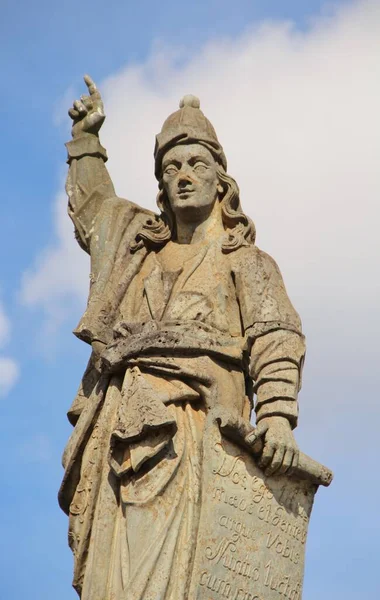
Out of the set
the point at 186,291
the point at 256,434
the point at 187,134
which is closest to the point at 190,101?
the point at 187,134

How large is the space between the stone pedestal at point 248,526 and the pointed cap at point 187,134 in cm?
283

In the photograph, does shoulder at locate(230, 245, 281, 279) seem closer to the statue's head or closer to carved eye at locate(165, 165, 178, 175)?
the statue's head

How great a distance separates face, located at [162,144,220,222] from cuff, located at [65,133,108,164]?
1.18 m

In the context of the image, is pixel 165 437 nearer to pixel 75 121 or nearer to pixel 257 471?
pixel 257 471

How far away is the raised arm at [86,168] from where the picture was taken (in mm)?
14188

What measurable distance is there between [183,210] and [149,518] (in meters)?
2.98

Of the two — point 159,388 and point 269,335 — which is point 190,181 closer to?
point 269,335

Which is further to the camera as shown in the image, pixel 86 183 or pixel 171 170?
pixel 86 183

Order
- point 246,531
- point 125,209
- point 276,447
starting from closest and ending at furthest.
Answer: point 246,531 < point 276,447 < point 125,209

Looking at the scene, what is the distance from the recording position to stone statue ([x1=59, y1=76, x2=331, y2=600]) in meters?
11.8

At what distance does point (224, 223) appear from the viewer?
13.5 meters

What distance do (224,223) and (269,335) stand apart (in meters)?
1.45

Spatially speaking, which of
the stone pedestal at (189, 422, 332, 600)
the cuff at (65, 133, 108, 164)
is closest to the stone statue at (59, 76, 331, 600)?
the stone pedestal at (189, 422, 332, 600)

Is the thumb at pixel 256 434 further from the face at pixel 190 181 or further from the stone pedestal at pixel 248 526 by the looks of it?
the face at pixel 190 181
